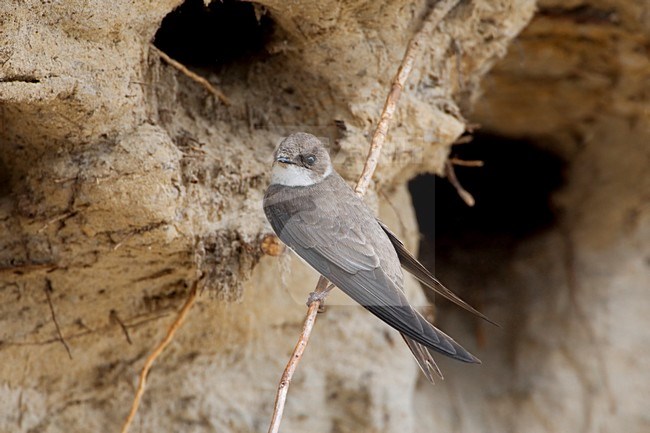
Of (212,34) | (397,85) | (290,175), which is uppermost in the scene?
(397,85)

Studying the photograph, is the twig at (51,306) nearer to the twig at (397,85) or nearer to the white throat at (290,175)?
the white throat at (290,175)

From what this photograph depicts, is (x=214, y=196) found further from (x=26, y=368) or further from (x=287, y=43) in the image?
(x=26, y=368)

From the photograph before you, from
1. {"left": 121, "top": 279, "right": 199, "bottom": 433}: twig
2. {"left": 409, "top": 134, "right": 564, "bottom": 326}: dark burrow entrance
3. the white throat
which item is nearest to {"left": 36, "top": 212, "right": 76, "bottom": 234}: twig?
{"left": 121, "top": 279, "right": 199, "bottom": 433}: twig

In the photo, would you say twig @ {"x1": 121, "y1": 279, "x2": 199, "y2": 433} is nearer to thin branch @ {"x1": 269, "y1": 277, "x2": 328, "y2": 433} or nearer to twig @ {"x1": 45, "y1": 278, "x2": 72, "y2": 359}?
twig @ {"x1": 45, "y1": 278, "x2": 72, "y2": 359}

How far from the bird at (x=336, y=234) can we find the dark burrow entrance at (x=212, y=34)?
1.53ft

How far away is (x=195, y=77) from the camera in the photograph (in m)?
2.15

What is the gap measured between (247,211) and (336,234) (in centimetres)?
26

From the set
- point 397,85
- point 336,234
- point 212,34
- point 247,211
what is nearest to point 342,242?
point 336,234

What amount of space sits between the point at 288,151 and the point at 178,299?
0.51 m

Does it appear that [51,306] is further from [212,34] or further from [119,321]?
[212,34]

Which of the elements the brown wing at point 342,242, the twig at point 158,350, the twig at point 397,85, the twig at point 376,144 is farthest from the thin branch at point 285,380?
the twig at point 158,350

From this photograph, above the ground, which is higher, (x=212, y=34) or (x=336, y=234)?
(x=212, y=34)

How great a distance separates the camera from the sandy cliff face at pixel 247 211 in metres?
1.94

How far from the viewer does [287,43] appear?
7.63 ft
